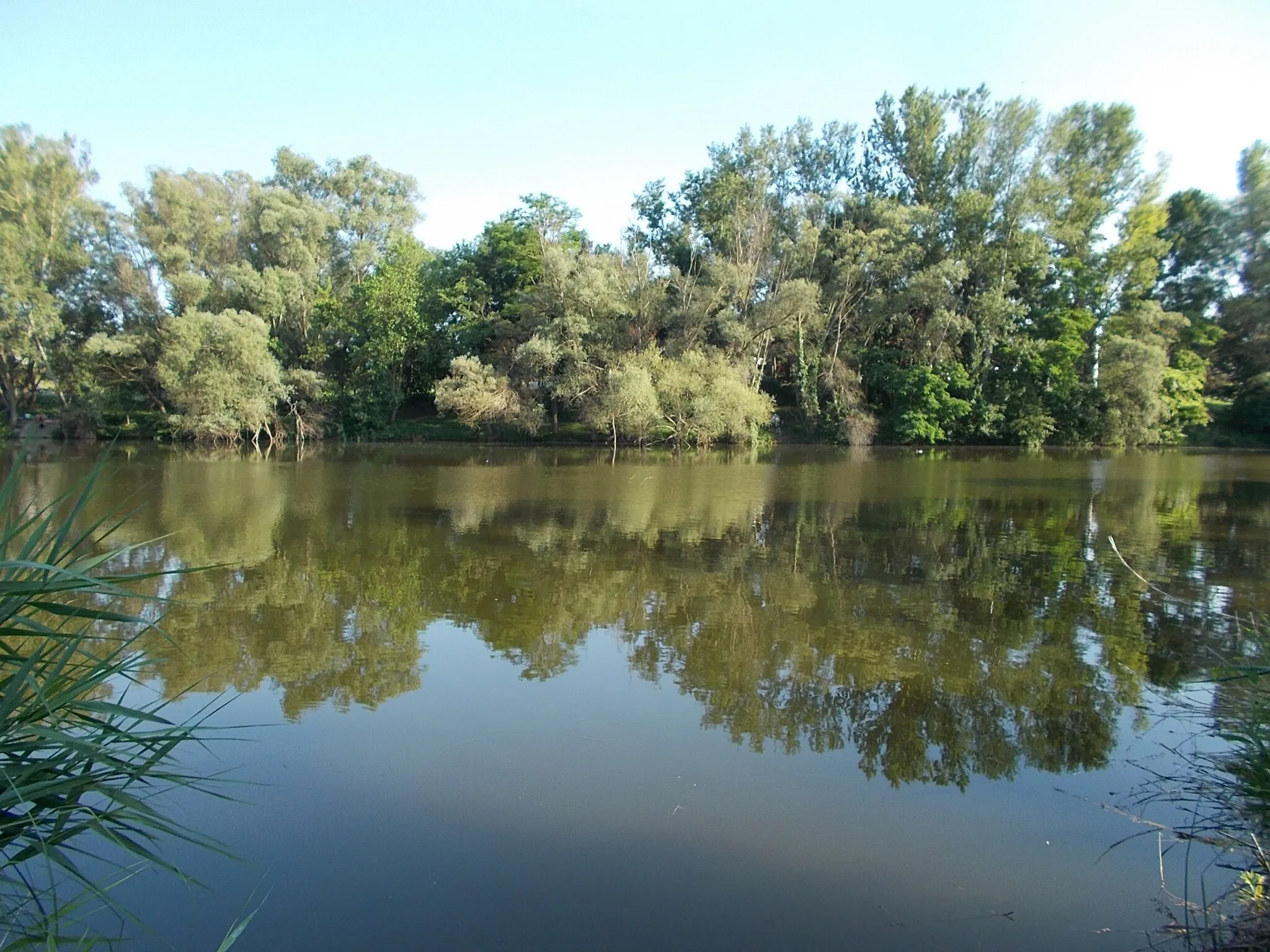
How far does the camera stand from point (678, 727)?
6.25m

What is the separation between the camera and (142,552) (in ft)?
39.2

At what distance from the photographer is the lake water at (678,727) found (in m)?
4.10

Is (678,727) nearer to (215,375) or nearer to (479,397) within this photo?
(479,397)

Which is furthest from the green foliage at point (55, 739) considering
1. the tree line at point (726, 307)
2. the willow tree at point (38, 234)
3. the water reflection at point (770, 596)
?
the willow tree at point (38, 234)

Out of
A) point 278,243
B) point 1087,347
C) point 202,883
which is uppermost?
point 278,243

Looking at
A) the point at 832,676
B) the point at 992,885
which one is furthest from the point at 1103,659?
the point at 992,885

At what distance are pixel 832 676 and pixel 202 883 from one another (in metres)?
4.82

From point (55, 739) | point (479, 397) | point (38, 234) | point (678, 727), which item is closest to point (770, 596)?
point (678, 727)

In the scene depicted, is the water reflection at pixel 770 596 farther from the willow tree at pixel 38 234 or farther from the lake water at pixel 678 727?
the willow tree at pixel 38 234

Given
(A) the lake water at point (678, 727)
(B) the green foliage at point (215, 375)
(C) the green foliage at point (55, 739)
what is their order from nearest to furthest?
(C) the green foliage at point (55, 739)
(A) the lake water at point (678, 727)
(B) the green foliage at point (215, 375)

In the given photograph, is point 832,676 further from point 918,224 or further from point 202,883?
point 918,224

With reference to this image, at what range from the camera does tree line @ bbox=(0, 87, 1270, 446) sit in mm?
34562

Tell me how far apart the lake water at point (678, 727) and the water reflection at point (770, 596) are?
0.17ft

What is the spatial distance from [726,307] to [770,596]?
1174 inches
